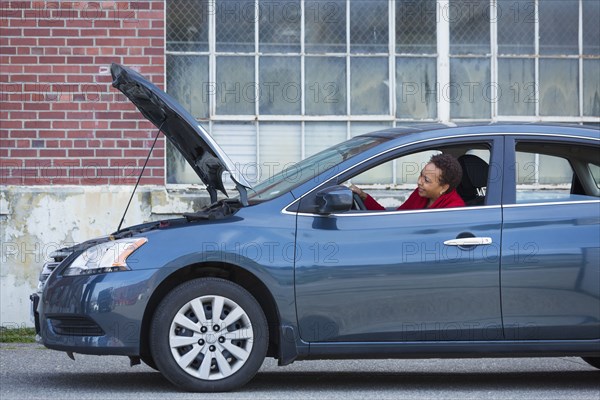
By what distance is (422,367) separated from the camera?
926 centimetres

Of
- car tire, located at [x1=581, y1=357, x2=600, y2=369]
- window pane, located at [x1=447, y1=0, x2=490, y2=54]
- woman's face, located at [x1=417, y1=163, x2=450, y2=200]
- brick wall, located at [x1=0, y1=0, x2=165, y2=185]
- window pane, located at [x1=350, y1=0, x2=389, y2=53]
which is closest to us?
woman's face, located at [x1=417, y1=163, x2=450, y2=200]

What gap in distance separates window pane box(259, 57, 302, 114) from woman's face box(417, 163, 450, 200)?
4.06 m

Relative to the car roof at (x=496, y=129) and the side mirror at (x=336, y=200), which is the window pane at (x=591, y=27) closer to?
the car roof at (x=496, y=129)

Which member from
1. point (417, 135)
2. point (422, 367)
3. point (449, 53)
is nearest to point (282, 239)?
point (417, 135)

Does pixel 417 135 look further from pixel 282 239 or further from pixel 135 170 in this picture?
pixel 135 170

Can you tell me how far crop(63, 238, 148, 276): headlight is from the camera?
7.43 meters

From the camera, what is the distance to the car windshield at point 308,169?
307 inches

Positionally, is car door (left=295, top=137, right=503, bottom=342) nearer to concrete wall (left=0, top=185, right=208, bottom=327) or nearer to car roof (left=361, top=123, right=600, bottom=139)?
car roof (left=361, top=123, right=600, bottom=139)

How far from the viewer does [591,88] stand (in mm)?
12359

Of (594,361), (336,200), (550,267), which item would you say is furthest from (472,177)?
(594,361)

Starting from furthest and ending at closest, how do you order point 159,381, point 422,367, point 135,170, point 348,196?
1. point 135,170
2. point 422,367
3. point 159,381
4. point 348,196

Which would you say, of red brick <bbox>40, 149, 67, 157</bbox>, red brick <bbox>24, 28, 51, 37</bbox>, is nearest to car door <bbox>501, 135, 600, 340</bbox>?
red brick <bbox>40, 149, 67, 157</bbox>

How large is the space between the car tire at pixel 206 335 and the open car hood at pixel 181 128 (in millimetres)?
643

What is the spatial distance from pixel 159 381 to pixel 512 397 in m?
2.15
